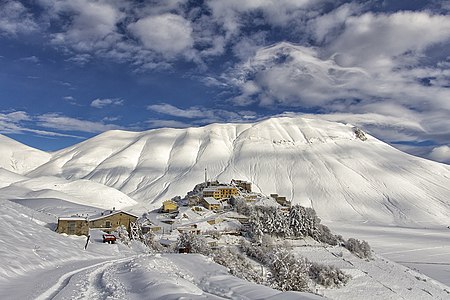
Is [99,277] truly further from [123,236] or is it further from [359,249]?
[359,249]

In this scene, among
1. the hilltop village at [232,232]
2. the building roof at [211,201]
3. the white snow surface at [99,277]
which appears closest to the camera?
the white snow surface at [99,277]

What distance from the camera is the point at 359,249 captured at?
65.1 m

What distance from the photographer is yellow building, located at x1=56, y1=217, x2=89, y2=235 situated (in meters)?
43.2

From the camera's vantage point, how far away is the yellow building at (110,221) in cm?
5778

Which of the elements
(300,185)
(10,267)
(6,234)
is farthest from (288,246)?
(300,185)

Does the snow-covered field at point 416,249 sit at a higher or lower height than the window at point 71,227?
lower

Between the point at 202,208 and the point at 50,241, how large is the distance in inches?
2218

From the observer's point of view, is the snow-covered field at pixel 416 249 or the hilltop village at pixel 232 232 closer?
the hilltop village at pixel 232 232

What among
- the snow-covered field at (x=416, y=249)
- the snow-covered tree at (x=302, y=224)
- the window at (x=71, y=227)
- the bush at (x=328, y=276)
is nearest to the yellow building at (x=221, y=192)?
the snow-covered tree at (x=302, y=224)

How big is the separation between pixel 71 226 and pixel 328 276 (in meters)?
32.9

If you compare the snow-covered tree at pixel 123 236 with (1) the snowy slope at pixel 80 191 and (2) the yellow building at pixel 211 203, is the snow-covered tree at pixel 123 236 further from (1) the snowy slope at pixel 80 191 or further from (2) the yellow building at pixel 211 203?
(1) the snowy slope at pixel 80 191

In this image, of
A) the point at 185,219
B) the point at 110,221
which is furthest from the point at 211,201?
the point at 110,221

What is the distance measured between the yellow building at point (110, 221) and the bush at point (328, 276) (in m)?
29.6

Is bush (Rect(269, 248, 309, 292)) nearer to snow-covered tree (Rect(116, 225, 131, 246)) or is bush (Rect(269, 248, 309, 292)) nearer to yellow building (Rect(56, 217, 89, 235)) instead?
snow-covered tree (Rect(116, 225, 131, 246))
